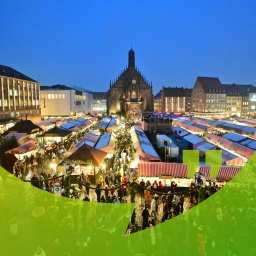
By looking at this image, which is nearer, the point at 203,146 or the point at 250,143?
the point at 203,146

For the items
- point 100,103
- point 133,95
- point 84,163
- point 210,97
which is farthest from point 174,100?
point 84,163

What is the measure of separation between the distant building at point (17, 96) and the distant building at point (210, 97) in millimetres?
44719

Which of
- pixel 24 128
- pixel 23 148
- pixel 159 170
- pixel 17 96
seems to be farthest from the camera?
pixel 17 96

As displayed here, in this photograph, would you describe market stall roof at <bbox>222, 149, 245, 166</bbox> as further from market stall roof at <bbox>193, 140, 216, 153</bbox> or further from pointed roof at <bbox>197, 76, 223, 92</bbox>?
pointed roof at <bbox>197, 76, 223, 92</bbox>

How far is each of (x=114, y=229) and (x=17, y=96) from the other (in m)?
37.9

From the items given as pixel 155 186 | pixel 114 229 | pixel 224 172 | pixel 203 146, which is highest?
pixel 203 146

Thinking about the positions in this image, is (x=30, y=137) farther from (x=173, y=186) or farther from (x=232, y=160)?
(x=232, y=160)

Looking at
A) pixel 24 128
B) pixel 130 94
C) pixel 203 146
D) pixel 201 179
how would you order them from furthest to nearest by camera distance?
1. pixel 130 94
2. pixel 24 128
3. pixel 203 146
4. pixel 201 179

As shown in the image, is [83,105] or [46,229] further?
[83,105]

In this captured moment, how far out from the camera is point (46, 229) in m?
7.53

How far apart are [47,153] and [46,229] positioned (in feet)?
39.4

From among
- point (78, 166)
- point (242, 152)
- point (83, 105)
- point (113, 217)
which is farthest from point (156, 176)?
point (83, 105)

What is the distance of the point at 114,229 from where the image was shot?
7.27 m

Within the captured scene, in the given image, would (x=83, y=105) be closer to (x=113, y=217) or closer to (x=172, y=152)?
(x=172, y=152)
